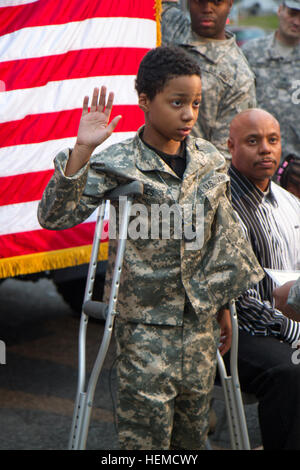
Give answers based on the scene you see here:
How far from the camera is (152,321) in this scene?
8.50 feet

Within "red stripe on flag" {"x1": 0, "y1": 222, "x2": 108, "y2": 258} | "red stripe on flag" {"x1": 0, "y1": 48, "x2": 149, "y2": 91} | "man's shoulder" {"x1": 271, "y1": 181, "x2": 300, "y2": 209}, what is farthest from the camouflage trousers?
"red stripe on flag" {"x1": 0, "y1": 48, "x2": 149, "y2": 91}

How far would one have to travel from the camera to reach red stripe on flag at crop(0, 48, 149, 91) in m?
3.60

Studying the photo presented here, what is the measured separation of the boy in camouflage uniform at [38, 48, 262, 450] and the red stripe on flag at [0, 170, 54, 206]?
1.11 metres

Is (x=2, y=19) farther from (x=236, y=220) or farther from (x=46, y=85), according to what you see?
(x=236, y=220)

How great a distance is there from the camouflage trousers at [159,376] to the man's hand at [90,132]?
1.99ft

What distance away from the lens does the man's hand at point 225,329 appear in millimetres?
2836

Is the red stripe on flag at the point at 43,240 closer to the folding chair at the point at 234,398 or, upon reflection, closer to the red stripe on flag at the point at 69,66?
the red stripe on flag at the point at 69,66

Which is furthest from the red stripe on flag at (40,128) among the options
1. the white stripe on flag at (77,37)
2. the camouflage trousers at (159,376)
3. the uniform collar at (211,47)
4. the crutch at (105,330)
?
the camouflage trousers at (159,376)

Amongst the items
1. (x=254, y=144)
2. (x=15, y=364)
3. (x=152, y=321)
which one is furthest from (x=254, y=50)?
(x=152, y=321)

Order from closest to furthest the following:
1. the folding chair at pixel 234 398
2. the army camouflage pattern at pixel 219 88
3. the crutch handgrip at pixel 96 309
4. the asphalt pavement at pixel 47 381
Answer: the crutch handgrip at pixel 96 309 → the folding chair at pixel 234 398 → the asphalt pavement at pixel 47 381 → the army camouflage pattern at pixel 219 88

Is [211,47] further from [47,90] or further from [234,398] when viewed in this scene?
[234,398]

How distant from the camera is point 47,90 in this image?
3730mm

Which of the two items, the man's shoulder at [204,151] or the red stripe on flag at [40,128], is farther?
the red stripe on flag at [40,128]

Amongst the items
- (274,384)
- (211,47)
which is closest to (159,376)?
(274,384)
